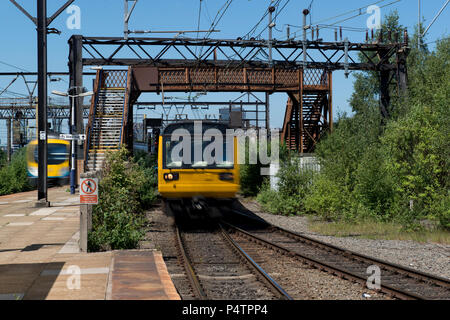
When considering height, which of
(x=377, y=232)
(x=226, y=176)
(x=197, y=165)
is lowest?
(x=377, y=232)

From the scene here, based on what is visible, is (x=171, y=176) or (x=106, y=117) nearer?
(x=171, y=176)

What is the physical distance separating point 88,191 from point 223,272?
3.01 meters

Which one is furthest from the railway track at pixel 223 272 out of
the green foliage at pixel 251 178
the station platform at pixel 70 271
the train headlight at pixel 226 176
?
the green foliage at pixel 251 178

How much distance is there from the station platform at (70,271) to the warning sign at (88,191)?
39.7 inches

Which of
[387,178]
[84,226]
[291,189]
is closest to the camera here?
[84,226]

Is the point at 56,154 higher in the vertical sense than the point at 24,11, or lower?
lower

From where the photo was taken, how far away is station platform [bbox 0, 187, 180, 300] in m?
6.54

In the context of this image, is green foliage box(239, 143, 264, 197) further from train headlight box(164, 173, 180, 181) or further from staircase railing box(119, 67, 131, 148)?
train headlight box(164, 173, 180, 181)

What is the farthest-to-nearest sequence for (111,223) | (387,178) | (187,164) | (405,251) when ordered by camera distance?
(387,178) → (187,164) → (405,251) → (111,223)

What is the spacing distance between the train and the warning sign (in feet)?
77.8

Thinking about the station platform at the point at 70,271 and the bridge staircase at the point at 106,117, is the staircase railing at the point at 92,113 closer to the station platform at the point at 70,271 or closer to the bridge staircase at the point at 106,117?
the bridge staircase at the point at 106,117

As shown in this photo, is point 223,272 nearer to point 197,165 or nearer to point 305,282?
point 305,282

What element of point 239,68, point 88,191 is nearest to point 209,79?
point 239,68

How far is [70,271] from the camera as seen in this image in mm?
7914
